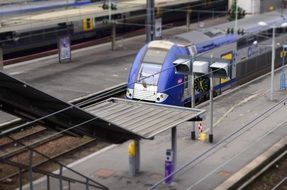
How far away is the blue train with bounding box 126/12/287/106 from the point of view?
21.0 metres

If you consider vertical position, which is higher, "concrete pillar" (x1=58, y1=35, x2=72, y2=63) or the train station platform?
"concrete pillar" (x1=58, y1=35, x2=72, y2=63)

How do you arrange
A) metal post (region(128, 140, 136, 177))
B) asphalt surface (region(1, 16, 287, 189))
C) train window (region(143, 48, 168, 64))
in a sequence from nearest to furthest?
1. metal post (region(128, 140, 136, 177))
2. asphalt surface (region(1, 16, 287, 189))
3. train window (region(143, 48, 168, 64))

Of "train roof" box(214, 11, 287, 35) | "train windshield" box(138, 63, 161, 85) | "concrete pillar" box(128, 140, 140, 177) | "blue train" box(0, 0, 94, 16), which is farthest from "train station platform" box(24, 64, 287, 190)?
"blue train" box(0, 0, 94, 16)

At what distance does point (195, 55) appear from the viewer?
74.5ft

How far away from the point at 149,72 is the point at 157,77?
0.42 m

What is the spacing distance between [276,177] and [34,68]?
18330 millimetres

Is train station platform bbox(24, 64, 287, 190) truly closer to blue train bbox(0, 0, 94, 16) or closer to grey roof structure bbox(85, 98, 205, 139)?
grey roof structure bbox(85, 98, 205, 139)

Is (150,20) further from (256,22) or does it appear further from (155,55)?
(155,55)

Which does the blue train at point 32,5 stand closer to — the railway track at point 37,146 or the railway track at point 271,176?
the railway track at point 37,146

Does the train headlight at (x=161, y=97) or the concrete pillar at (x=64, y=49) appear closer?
the train headlight at (x=161, y=97)

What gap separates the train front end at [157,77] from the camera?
2097 centimetres

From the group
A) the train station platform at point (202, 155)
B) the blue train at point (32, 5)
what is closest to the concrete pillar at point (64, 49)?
the blue train at point (32, 5)

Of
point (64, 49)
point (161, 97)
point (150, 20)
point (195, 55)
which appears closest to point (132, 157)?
point (161, 97)

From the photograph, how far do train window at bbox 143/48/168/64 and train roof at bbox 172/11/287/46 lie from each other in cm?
117
